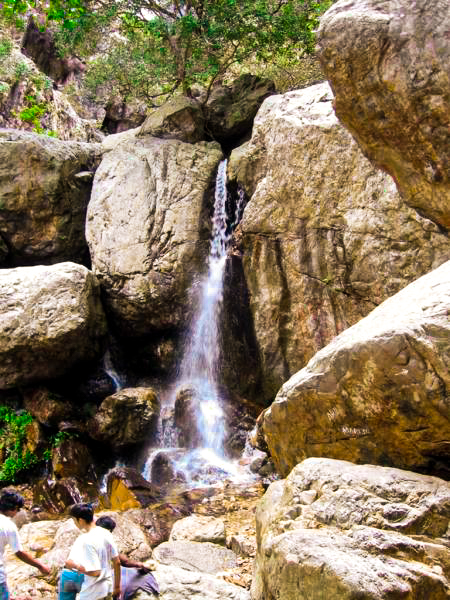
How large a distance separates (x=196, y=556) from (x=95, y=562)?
3.36 meters

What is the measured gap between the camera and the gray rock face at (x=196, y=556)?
23.8 feet

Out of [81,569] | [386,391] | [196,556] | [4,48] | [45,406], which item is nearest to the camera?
[81,569]

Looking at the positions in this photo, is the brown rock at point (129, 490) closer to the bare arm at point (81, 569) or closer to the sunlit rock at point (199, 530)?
the sunlit rock at point (199, 530)

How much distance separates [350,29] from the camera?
7219 mm

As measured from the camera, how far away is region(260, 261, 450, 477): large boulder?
5.14 m

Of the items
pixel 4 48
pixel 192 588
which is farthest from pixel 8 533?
pixel 4 48

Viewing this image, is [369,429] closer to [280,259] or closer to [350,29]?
[350,29]

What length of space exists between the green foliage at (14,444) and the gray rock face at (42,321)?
0.83 meters

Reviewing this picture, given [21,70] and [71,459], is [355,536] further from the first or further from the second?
[21,70]

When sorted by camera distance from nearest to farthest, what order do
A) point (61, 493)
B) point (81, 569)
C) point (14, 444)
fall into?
point (81, 569), point (61, 493), point (14, 444)

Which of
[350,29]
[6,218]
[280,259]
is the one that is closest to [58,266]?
[6,218]

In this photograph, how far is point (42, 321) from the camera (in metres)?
12.5

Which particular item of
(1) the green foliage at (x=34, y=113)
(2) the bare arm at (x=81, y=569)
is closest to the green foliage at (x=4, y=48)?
(1) the green foliage at (x=34, y=113)

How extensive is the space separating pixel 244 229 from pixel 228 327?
8.78ft
